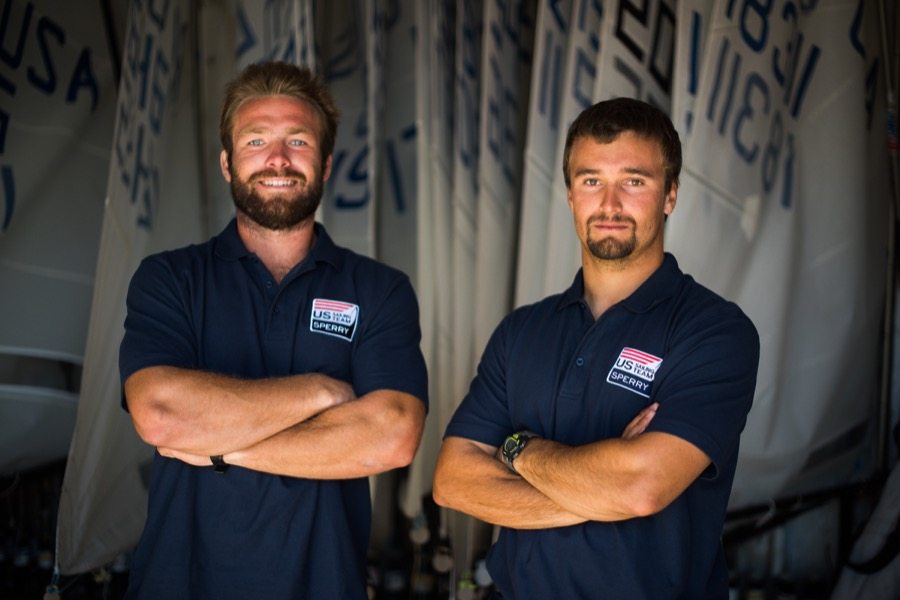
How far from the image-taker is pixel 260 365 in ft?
6.39

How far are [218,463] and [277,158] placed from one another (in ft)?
2.11

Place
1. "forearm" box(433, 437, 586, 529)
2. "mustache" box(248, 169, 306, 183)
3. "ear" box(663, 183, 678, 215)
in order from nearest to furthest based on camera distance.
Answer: "forearm" box(433, 437, 586, 529) → "ear" box(663, 183, 678, 215) → "mustache" box(248, 169, 306, 183)

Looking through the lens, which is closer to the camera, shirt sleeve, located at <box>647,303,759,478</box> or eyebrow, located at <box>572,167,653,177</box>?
shirt sleeve, located at <box>647,303,759,478</box>

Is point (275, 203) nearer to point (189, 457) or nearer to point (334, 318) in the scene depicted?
point (334, 318)

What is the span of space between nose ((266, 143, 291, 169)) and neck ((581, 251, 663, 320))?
66 cm

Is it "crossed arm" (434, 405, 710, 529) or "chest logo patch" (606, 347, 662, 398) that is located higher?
"chest logo patch" (606, 347, 662, 398)

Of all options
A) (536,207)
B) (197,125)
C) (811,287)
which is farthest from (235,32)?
(811,287)

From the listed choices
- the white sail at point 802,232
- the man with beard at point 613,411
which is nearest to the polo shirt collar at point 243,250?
the man with beard at point 613,411

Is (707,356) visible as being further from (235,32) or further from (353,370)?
(235,32)

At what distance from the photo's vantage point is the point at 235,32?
2.99 m

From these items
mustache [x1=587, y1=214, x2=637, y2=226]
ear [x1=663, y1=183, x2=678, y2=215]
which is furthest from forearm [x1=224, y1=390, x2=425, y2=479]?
ear [x1=663, y1=183, x2=678, y2=215]

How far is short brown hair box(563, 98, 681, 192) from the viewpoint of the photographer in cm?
190

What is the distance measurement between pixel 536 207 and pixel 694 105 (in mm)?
529

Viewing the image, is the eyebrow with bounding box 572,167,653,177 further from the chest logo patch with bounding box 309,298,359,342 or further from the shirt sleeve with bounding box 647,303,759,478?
the chest logo patch with bounding box 309,298,359,342
